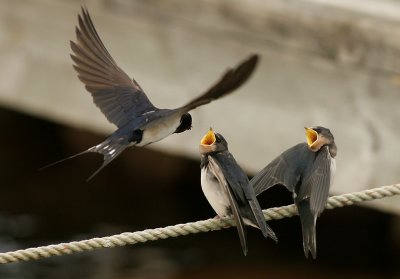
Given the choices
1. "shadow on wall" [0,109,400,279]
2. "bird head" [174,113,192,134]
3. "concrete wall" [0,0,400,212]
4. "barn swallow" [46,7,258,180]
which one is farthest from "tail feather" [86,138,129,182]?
"shadow on wall" [0,109,400,279]

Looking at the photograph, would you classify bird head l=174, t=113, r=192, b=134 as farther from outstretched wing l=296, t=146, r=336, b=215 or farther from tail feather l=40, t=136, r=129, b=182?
outstretched wing l=296, t=146, r=336, b=215

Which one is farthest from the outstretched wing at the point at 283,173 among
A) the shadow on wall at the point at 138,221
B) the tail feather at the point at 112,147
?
the shadow on wall at the point at 138,221

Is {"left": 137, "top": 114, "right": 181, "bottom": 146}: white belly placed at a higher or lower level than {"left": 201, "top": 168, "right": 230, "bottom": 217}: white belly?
higher

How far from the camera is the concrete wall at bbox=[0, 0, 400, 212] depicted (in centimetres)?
477

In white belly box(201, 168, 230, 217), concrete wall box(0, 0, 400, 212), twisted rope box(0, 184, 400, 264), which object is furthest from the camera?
concrete wall box(0, 0, 400, 212)

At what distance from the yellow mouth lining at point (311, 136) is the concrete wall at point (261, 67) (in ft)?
5.20

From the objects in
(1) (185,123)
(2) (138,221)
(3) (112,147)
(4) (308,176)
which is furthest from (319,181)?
(2) (138,221)

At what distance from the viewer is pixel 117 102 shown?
348 centimetres

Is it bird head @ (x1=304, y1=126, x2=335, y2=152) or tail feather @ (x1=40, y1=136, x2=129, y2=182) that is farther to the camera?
bird head @ (x1=304, y1=126, x2=335, y2=152)

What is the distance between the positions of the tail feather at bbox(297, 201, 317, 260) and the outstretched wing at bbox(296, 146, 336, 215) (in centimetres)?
3

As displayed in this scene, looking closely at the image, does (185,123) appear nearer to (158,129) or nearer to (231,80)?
(158,129)

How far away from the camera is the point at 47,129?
729cm

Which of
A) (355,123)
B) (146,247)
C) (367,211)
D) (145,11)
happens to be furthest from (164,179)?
(355,123)

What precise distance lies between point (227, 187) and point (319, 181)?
0.27 m
